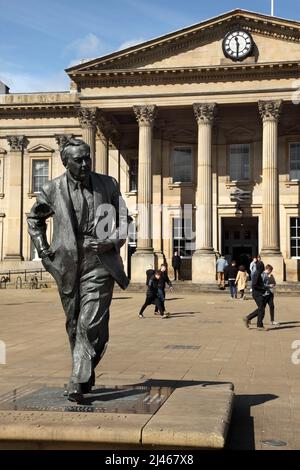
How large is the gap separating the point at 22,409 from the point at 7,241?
41.2m

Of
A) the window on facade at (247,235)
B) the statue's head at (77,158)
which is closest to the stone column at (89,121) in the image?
the window on facade at (247,235)

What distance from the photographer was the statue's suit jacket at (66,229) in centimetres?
601

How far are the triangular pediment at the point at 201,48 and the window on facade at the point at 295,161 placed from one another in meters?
6.53

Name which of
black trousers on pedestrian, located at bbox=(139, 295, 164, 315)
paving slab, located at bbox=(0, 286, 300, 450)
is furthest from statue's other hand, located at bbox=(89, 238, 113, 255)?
black trousers on pedestrian, located at bbox=(139, 295, 164, 315)

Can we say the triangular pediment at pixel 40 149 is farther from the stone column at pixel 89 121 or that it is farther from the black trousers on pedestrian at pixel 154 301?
the black trousers on pedestrian at pixel 154 301

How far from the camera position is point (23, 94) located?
1817 inches

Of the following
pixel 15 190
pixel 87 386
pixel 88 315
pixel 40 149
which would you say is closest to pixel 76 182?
pixel 88 315

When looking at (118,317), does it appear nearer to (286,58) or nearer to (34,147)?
(286,58)

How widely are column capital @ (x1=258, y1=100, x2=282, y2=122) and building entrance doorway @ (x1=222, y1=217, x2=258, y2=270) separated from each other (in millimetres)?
8767

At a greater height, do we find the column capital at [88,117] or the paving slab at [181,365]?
the column capital at [88,117]

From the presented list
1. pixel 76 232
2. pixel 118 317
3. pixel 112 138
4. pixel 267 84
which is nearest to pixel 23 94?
pixel 112 138

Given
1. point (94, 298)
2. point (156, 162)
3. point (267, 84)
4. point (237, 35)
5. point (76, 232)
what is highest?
point (237, 35)

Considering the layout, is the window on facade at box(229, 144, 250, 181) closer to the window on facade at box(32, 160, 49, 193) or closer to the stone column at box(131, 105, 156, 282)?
the stone column at box(131, 105, 156, 282)

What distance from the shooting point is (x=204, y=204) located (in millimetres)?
37688
